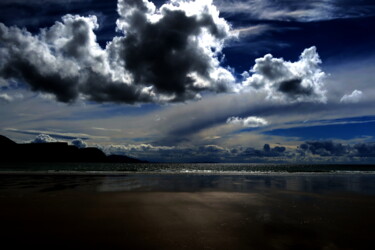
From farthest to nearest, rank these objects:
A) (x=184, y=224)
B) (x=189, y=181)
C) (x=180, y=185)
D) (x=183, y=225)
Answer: (x=189, y=181) < (x=180, y=185) < (x=184, y=224) < (x=183, y=225)

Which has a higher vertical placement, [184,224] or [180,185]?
[184,224]

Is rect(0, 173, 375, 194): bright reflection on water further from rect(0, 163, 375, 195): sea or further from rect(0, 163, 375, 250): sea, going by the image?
rect(0, 163, 375, 250): sea

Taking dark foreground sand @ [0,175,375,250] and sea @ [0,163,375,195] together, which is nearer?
dark foreground sand @ [0,175,375,250]

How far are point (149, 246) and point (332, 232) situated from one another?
8460mm

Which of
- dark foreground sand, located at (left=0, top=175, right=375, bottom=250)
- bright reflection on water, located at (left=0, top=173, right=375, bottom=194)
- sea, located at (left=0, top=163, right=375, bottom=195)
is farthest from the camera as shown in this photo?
sea, located at (left=0, top=163, right=375, bottom=195)

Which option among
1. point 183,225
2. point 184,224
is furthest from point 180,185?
point 183,225

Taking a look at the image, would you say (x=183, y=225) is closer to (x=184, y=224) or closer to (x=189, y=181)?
(x=184, y=224)

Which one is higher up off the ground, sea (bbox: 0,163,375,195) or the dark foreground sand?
the dark foreground sand

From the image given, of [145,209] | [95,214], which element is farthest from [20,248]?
[145,209]

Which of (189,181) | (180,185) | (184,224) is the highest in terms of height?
(184,224)

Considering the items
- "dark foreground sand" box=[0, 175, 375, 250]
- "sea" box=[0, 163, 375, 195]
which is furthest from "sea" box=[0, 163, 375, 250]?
"sea" box=[0, 163, 375, 195]

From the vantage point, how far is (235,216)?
13508mm

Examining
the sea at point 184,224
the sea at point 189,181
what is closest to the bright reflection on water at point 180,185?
the sea at point 189,181

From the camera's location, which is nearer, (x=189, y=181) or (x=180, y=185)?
(x=180, y=185)
